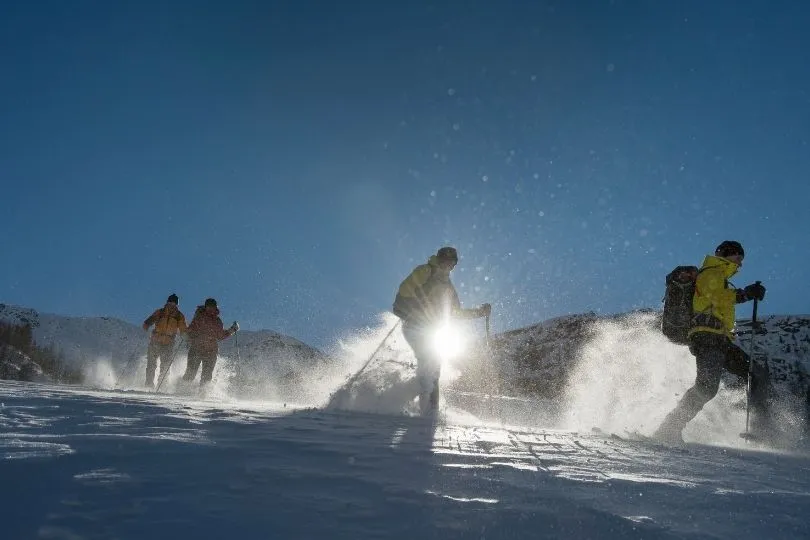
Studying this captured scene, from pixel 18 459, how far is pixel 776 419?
25.9ft

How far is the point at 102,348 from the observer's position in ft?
87.4

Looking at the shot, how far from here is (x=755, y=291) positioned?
19.7 feet

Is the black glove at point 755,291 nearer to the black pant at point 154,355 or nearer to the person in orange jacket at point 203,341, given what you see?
the person in orange jacket at point 203,341

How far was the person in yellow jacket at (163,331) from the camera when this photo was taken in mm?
12445

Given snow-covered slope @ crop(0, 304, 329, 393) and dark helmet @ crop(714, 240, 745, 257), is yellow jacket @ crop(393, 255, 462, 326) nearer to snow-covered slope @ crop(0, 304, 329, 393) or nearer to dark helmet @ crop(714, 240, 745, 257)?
dark helmet @ crop(714, 240, 745, 257)

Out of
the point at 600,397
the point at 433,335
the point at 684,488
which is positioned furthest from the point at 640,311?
the point at 684,488

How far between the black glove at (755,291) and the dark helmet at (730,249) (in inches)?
17.2

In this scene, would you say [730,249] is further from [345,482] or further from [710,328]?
[345,482]

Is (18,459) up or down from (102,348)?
up

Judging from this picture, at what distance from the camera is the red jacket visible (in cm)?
1160

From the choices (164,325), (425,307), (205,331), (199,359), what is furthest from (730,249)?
(164,325)

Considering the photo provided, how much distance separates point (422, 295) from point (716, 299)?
11.6ft

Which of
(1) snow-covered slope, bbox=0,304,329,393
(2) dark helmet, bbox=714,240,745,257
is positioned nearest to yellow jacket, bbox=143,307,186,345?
(1) snow-covered slope, bbox=0,304,329,393

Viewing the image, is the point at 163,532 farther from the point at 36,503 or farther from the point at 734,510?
the point at 734,510
